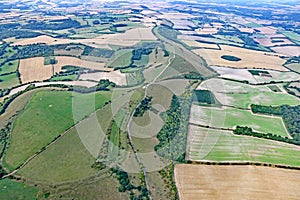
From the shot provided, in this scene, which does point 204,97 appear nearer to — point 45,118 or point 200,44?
point 45,118

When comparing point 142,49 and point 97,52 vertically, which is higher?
point 142,49

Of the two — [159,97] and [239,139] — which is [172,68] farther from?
[239,139]

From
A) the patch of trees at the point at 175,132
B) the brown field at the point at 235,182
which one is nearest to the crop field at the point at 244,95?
the patch of trees at the point at 175,132

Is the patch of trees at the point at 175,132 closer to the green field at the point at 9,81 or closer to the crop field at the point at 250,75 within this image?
the crop field at the point at 250,75

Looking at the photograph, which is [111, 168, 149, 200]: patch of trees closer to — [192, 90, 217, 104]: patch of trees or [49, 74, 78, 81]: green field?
[192, 90, 217, 104]: patch of trees

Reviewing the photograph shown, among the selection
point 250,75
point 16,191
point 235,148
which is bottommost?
point 250,75

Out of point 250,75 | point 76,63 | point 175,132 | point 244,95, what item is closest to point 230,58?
point 250,75
